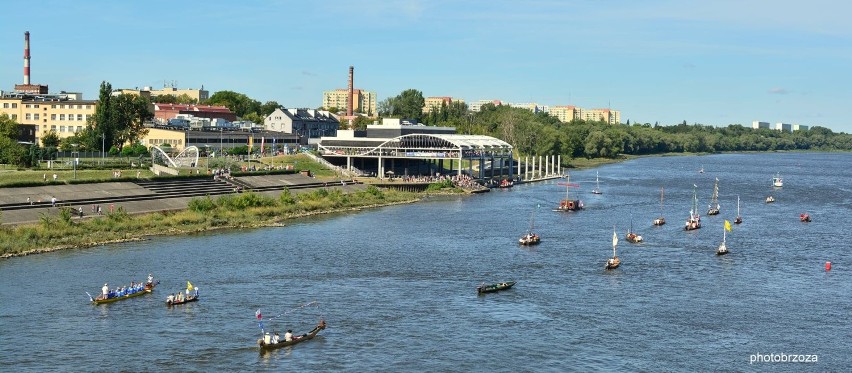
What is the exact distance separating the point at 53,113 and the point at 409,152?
60287 mm

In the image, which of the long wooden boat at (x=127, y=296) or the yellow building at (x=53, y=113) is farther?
the yellow building at (x=53, y=113)

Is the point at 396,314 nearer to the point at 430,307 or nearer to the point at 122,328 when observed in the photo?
the point at 430,307

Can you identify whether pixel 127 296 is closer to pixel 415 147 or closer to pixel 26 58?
pixel 415 147

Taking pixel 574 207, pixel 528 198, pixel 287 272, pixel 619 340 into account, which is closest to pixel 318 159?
pixel 528 198

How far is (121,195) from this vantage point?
9656 cm

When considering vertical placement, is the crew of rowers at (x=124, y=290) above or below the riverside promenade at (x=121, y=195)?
below

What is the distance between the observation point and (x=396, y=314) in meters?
57.8

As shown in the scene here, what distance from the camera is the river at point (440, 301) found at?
163 feet

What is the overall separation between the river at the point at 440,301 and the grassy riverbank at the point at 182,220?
259 centimetres

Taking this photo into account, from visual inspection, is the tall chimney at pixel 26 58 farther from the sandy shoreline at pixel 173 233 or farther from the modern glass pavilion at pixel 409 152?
the sandy shoreline at pixel 173 233

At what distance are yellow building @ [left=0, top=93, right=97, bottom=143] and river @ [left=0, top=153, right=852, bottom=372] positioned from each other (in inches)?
3008

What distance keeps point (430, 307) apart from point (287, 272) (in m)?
15.3

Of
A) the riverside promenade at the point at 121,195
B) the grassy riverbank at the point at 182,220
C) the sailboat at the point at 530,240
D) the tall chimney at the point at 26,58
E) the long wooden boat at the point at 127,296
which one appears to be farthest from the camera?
the tall chimney at the point at 26,58

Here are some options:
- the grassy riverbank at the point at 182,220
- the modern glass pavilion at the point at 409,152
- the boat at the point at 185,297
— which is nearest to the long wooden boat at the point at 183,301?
the boat at the point at 185,297
